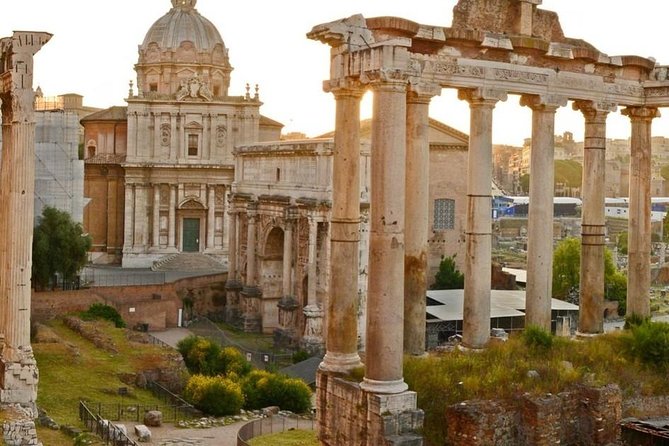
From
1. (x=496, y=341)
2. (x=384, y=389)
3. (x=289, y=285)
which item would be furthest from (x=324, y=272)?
(x=384, y=389)

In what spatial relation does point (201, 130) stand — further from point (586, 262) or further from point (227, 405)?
Result: point (586, 262)

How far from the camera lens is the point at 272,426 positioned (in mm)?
21688

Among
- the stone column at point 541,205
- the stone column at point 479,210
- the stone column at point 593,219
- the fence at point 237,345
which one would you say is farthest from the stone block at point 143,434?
the fence at point 237,345

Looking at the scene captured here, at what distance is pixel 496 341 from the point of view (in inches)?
634

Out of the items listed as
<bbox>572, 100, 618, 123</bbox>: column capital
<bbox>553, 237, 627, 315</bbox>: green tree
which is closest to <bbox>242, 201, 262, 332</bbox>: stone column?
<bbox>553, 237, 627, 315</bbox>: green tree

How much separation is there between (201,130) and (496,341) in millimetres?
31001

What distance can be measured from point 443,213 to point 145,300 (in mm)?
17685

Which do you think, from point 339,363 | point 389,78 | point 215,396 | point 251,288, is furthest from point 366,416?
point 251,288

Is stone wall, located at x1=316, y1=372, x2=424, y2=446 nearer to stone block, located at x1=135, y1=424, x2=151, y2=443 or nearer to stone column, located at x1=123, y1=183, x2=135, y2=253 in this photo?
stone block, located at x1=135, y1=424, x2=151, y2=443

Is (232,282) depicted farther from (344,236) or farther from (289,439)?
(344,236)

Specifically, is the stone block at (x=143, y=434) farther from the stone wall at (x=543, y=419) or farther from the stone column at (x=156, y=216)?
the stone column at (x=156, y=216)

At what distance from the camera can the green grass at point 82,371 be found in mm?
20594

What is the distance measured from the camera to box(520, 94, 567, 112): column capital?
16.0 m

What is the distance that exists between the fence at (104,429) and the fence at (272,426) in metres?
2.38
